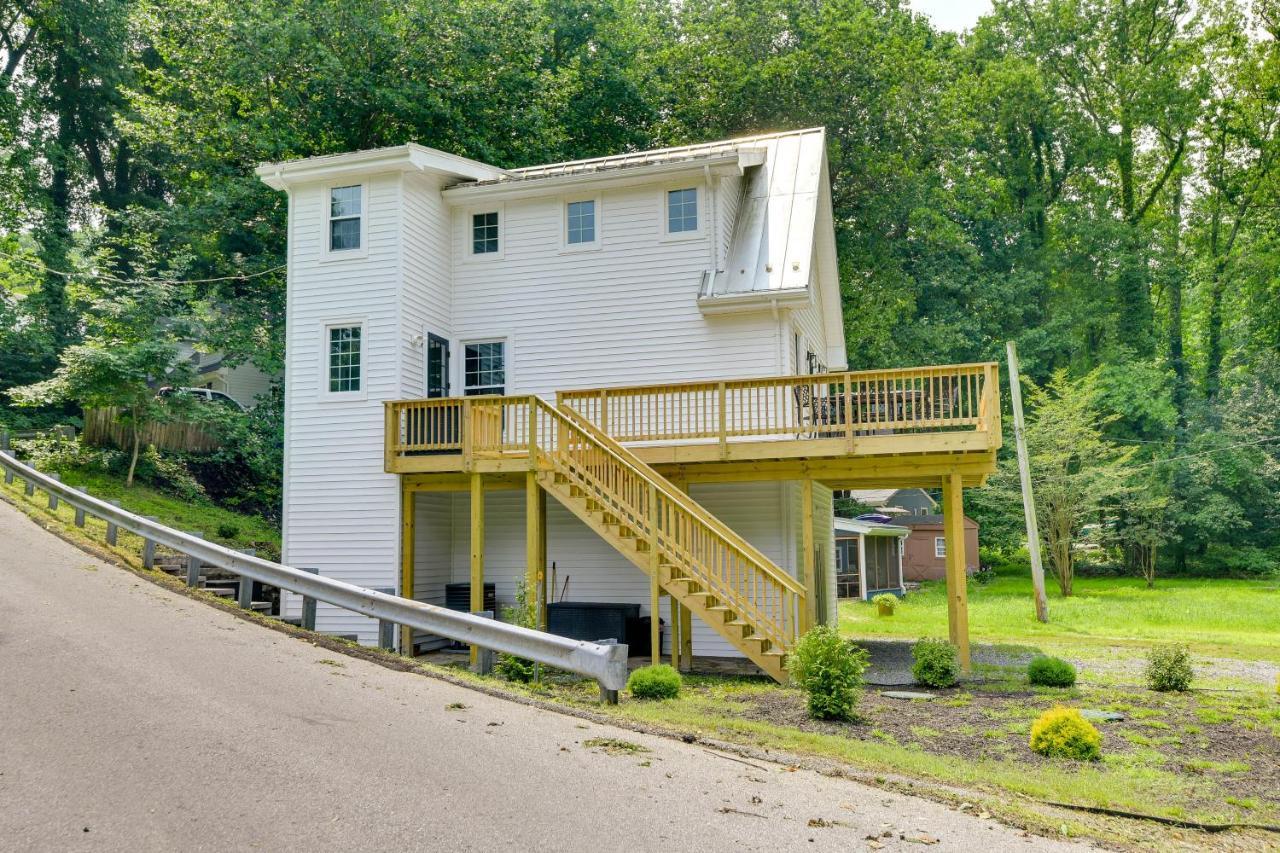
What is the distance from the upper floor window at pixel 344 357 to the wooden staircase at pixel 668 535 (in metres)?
4.47

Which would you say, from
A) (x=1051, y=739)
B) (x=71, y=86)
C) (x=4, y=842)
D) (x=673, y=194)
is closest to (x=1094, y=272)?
(x=673, y=194)

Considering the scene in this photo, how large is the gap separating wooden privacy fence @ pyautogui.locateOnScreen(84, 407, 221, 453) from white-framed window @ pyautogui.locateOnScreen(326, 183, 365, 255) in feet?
23.4

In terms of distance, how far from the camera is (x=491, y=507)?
56.4 ft

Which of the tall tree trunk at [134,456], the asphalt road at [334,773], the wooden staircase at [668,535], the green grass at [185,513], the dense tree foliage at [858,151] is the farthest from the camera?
the dense tree foliage at [858,151]

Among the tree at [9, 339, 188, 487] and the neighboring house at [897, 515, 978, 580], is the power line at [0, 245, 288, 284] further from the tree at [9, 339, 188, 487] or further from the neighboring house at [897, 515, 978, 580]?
the neighboring house at [897, 515, 978, 580]

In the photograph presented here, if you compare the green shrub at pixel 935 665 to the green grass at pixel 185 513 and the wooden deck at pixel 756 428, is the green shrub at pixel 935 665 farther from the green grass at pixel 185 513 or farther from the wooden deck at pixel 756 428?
the green grass at pixel 185 513

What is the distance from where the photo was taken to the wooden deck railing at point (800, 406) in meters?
12.9

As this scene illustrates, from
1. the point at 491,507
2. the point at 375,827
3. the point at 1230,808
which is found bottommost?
the point at 1230,808

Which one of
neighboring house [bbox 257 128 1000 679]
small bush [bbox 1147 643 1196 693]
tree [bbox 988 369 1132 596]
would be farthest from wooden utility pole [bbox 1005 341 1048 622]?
small bush [bbox 1147 643 1196 693]

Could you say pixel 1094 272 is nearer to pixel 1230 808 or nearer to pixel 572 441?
pixel 572 441

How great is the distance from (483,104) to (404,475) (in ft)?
47.5

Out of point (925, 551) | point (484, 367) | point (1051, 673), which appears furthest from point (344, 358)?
point (925, 551)

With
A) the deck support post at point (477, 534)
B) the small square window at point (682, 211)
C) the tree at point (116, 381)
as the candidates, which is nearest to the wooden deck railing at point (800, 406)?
the deck support post at point (477, 534)

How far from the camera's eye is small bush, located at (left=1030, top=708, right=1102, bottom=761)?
26.6 feet
